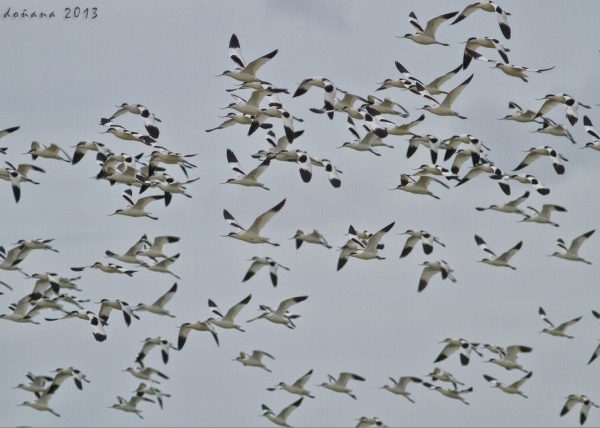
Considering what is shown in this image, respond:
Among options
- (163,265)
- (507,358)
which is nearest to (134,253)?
(163,265)

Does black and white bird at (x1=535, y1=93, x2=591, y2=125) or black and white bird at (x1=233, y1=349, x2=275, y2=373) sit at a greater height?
black and white bird at (x1=535, y1=93, x2=591, y2=125)

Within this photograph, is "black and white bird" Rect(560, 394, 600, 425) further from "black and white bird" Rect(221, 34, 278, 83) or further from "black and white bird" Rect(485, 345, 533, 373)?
"black and white bird" Rect(221, 34, 278, 83)

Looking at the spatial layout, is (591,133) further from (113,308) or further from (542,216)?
(113,308)

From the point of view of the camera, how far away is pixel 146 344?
156 feet

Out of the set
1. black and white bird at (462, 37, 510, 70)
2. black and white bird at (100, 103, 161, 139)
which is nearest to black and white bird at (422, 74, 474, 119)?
black and white bird at (462, 37, 510, 70)

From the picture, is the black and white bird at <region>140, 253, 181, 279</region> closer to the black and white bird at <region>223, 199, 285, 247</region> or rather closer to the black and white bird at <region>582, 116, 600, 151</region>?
the black and white bird at <region>223, 199, 285, 247</region>

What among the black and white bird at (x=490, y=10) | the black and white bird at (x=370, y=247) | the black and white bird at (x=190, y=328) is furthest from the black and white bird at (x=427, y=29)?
the black and white bird at (x=190, y=328)

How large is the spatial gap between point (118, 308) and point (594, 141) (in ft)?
47.8

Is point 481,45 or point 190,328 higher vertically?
point 481,45

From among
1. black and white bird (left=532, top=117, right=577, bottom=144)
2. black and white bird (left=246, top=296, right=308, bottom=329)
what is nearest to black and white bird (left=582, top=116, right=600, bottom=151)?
black and white bird (left=532, top=117, right=577, bottom=144)

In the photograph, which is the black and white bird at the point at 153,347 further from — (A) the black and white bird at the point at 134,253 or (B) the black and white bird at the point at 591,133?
(B) the black and white bird at the point at 591,133

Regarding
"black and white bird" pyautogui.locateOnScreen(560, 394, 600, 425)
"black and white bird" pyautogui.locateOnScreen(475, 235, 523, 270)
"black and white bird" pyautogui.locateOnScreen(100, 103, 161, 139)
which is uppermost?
"black and white bird" pyautogui.locateOnScreen(100, 103, 161, 139)

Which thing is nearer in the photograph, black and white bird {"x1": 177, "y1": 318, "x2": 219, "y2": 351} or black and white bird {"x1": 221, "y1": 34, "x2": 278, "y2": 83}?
black and white bird {"x1": 221, "y1": 34, "x2": 278, "y2": 83}

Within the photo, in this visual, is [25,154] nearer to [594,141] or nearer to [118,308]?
[118,308]
